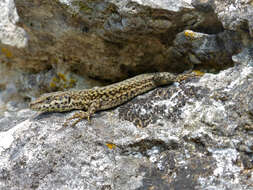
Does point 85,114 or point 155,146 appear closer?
point 155,146

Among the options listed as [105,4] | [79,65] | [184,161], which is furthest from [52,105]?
[184,161]

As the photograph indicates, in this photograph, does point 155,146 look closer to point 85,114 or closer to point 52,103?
point 85,114

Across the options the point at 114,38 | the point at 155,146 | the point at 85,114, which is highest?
the point at 114,38

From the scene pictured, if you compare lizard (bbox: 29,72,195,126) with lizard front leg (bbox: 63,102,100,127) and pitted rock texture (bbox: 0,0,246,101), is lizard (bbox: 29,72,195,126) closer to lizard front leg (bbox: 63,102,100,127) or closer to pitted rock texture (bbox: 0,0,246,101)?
lizard front leg (bbox: 63,102,100,127)

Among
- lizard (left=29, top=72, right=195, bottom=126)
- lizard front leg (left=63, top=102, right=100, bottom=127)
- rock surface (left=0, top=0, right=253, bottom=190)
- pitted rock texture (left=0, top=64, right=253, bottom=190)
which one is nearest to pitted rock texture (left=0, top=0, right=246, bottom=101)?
rock surface (left=0, top=0, right=253, bottom=190)

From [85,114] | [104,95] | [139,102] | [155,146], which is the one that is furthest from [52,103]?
[155,146]

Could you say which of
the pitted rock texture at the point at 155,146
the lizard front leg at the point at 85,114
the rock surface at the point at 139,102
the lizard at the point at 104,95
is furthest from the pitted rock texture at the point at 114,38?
the lizard front leg at the point at 85,114
